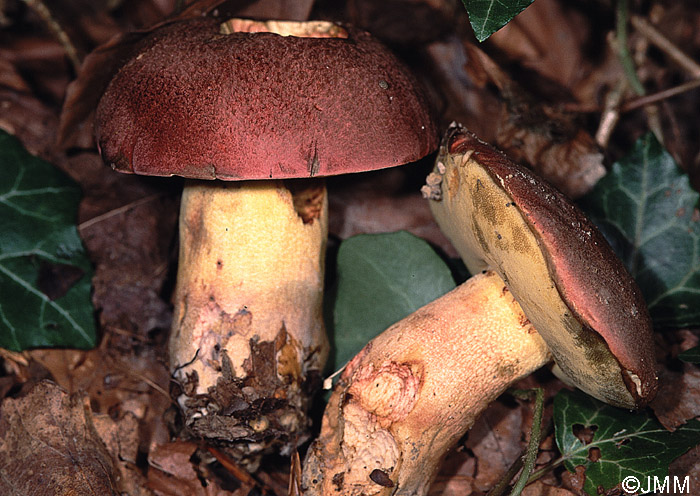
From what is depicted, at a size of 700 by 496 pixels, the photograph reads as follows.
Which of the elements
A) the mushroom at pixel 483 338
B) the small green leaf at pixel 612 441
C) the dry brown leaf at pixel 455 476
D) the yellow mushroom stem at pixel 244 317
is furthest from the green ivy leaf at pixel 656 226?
the yellow mushroom stem at pixel 244 317

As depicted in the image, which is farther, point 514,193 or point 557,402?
point 557,402

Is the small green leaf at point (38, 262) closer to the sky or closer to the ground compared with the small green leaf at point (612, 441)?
closer to the sky

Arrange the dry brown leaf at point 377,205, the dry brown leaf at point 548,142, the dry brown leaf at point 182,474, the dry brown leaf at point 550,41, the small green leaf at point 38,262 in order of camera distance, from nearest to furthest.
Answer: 1. the dry brown leaf at point 182,474
2. the small green leaf at point 38,262
3. the dry brown leaf at point 548,142
4. the dry brown leaf at point 377,205
5. the dry brown leaf at point 550,41

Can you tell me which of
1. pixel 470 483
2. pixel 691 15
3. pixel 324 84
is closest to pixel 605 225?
pixel 470 483

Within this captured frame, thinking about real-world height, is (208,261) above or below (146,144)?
below

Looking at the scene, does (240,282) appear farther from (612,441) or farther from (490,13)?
(612,441)

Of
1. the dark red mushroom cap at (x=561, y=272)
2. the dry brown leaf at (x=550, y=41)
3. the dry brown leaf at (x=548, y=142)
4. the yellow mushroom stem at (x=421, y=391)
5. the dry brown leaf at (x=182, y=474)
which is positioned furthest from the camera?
the dry brown leaf at (x=550, y=41)

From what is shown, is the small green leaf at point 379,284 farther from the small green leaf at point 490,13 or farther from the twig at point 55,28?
the twig at point 55,28

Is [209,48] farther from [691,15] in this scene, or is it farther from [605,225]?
[691,15]
